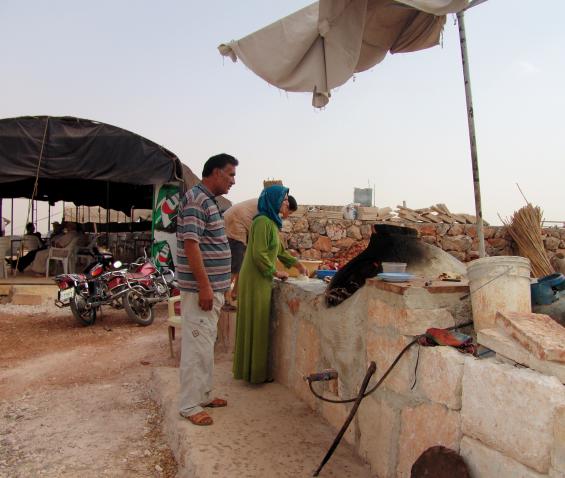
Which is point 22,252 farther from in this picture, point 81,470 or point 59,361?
point 81,470

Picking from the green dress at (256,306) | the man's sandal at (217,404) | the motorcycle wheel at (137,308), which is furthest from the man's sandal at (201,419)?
the motorcycle wheel at (137,308)

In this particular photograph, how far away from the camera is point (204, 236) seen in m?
2.98

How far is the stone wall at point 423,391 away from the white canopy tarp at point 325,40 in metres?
1.64

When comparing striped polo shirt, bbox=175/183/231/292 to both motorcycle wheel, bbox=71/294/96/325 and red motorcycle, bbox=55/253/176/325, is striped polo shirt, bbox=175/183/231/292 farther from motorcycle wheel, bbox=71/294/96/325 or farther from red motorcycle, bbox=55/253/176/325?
motorcycle wheel, bbox=71/294/96/325

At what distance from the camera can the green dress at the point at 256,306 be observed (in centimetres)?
359

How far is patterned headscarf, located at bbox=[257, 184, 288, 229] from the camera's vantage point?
11.7 feet

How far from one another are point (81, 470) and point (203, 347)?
38.6 inches

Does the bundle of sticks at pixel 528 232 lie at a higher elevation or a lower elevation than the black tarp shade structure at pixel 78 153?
lower

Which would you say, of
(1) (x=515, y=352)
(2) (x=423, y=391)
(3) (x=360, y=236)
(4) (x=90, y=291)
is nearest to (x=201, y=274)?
(2) (x=423, y=391)

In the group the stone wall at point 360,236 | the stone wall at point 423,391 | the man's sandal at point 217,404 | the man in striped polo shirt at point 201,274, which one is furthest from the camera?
the stone wall at point 360,236

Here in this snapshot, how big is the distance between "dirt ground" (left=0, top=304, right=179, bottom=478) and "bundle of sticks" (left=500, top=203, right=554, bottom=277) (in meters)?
7.12

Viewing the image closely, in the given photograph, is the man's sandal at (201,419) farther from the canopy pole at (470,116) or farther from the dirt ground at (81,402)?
the canopy pole at (470,116)

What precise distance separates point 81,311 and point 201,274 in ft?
16.3

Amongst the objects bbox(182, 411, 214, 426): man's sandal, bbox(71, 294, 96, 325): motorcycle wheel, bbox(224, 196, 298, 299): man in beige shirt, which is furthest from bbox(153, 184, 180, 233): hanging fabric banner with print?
bbox(182, 411, 214, 426): man's sandal
